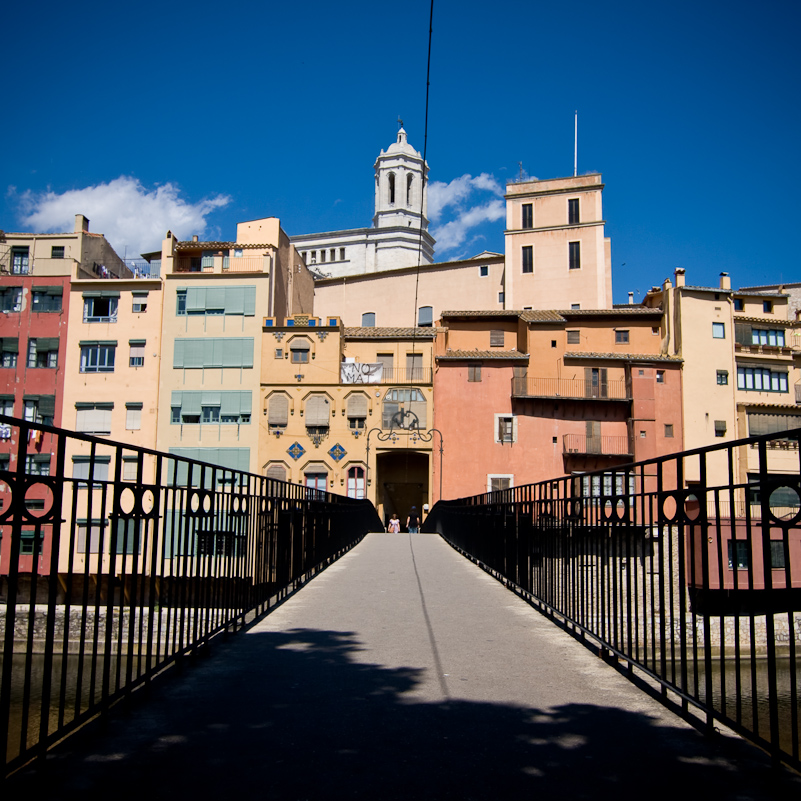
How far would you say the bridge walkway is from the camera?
3.39 metres

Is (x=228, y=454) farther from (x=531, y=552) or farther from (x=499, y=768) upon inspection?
(x=499, y=768)

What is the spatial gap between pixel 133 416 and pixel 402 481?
55.5ft

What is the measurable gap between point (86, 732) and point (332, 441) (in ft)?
146

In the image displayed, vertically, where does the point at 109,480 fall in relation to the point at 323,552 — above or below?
above

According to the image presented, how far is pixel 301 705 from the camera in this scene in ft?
15.2

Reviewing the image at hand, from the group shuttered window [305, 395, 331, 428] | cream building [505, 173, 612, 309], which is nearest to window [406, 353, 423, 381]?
shuttered window [305, 395, 331, 428]

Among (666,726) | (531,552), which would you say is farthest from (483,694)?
(531,552)

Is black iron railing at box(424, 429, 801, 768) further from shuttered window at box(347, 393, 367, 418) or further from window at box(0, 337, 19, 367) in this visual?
window at box(0, 337, 19, 367)

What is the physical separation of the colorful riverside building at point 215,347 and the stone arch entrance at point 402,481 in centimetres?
784

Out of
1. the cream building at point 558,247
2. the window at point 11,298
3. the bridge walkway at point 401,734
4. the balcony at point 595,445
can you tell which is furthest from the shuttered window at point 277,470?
the bridge walkway at point 401,734

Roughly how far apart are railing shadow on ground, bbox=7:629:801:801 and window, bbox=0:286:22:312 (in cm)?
4987

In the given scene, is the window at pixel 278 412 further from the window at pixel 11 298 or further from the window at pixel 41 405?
the window at pixel 11 298

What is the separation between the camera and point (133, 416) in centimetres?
4878

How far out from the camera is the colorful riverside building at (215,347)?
48.7 meters
